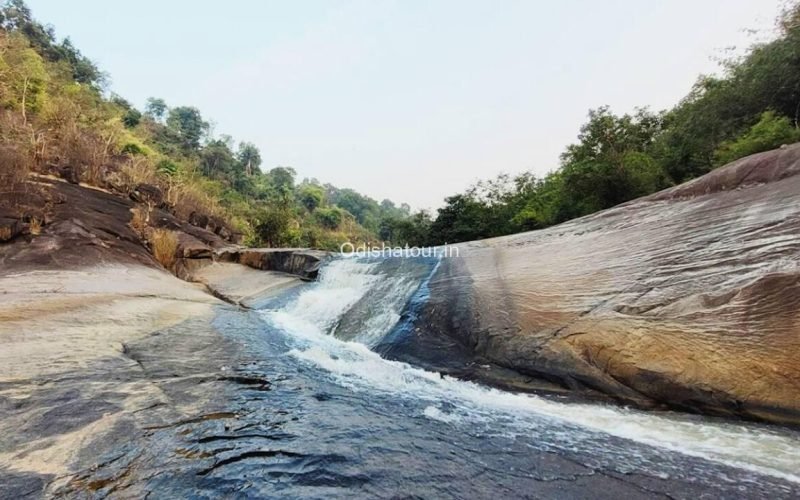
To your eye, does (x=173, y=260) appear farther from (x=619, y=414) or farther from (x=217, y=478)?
(x=619, y=414)

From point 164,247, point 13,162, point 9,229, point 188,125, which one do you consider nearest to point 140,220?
point 164,247

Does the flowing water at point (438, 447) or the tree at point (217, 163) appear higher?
the tree at point (217, 163)

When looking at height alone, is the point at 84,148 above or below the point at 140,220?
above

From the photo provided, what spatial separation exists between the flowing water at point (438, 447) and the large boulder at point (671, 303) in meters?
0.29

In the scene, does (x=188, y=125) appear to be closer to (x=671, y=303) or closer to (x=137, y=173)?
(x=137, y=173)

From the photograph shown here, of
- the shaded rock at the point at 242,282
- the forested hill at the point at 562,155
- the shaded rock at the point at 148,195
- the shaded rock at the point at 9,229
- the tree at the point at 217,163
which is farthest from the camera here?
the tree at the point at 217,163

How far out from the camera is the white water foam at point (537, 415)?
257 cm

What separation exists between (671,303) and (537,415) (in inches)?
68.6

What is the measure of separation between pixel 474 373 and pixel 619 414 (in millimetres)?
1493

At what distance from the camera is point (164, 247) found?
37.7ft

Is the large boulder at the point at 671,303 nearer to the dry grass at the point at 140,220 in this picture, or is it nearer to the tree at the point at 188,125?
the dry grass at the point at 140,220

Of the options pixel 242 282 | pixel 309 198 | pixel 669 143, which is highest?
pixel 309 198

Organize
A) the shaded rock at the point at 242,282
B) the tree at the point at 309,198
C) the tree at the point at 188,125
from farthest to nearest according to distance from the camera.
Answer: the tree at the point at 309,198, the tree at the point at 188,125, the shaded rock at the point at 242,282

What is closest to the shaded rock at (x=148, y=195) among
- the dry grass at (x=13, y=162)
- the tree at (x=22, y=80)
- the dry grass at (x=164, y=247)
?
the dry grass at (x=164, y=247)
